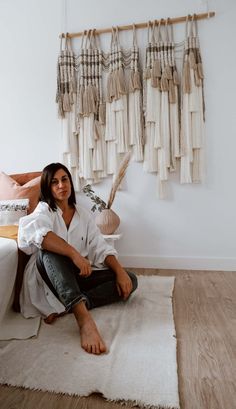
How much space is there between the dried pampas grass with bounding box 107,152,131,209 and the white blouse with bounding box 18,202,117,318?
29.3 inches

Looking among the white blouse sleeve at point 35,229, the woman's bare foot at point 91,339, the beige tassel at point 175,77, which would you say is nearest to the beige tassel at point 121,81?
the beige tassel at point 175,77

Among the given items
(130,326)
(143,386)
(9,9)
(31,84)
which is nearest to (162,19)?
(31,84)

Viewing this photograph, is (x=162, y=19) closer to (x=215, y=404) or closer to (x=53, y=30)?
(x=53, y=30)

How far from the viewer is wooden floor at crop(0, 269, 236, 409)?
0.99 metres

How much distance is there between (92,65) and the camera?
2652 millimetres

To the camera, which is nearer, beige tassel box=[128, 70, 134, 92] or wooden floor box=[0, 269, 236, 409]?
wooden floor box=[0, 269, 236, 409]

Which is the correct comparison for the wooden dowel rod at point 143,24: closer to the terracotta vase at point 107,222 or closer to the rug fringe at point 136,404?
the terracotta vase at point 107,222

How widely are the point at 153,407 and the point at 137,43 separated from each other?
2.72 meters

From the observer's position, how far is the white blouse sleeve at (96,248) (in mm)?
1726

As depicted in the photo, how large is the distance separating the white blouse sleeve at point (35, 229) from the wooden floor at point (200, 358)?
25.6 inches

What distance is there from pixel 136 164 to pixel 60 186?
1.19 m

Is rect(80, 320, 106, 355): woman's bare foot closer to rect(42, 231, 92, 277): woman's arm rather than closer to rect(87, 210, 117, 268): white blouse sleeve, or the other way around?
rect(42, 231, 92, 277): woman's arm

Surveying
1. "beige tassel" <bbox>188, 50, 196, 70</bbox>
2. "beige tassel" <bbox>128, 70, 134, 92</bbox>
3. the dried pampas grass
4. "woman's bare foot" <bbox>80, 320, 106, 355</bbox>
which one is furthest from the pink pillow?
"beige tassel" <bbox>188, 50, 196, 70</bbox>

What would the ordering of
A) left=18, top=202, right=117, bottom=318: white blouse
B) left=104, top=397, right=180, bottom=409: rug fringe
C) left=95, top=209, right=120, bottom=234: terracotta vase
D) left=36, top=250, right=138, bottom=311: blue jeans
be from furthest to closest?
left=95, top=209, right=120, bottom=234: terracotta vase < left=18, top=202, right=117, bottom=318: white blouse < left=36, top=250, right=138, bottom=311: blue jeans < left=104, top=397, right=180, bottom=409: rug fringe
